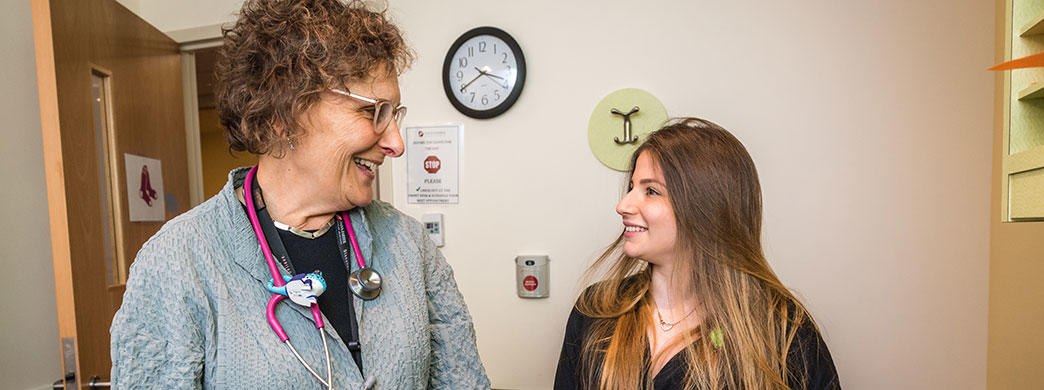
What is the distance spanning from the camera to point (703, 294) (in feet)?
3.92

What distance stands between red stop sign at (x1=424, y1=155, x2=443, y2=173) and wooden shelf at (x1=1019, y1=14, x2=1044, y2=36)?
5.71 ft

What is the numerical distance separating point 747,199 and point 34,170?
93.9 inches

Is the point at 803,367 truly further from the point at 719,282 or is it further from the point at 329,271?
the point at 329,271

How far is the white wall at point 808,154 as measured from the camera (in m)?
1.61

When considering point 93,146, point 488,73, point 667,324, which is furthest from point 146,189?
point 667,324

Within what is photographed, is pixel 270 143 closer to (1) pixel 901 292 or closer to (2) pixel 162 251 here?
(2) pixel 162 251

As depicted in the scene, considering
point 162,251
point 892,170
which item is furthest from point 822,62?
point 162,251

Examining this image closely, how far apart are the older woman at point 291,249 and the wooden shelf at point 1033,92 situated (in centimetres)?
91

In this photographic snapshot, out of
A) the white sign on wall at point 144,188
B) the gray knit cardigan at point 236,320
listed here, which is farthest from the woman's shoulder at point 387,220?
the white sign on wall at point 144,188

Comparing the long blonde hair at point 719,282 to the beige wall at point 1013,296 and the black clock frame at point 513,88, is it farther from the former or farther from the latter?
the black clock frame at point 513,88

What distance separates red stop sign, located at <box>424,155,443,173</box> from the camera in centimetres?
207

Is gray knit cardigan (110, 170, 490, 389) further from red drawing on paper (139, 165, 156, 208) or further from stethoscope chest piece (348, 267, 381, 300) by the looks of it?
red drawing on paper (139, 165, 156, 208)

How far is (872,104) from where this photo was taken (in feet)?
5.45

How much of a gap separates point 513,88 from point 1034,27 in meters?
1.51
